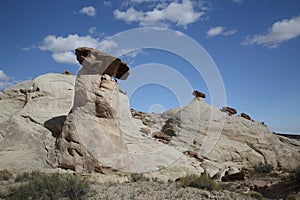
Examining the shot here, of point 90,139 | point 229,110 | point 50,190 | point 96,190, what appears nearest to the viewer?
point 50,190

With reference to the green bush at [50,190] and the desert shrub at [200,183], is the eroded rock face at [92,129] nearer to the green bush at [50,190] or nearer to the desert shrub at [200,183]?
the desert shrub at [200,183]

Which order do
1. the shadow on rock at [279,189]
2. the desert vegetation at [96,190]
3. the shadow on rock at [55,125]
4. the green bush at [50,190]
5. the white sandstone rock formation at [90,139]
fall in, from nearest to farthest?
the green bush at [50,190] → the desert vegetation at [96,190] → the shadow on rock at [279,189] → the white sandstone rock formation at [90,139] → the shadow on rock at [55,125]

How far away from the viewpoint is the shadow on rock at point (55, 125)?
13052 mm

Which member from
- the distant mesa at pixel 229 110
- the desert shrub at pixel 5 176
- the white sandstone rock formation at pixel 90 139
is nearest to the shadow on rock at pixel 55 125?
the white sandstone rock formation at pixel 90 139

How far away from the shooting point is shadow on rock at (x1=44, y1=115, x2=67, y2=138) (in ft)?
42.8

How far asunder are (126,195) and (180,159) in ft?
27.4

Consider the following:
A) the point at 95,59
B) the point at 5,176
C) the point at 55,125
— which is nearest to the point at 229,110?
the point at 95,59

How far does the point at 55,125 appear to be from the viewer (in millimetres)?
13289

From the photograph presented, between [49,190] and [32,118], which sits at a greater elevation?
[32,118]

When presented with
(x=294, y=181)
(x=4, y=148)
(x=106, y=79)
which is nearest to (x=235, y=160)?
(x=294, y=181)

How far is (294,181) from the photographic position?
12.1m

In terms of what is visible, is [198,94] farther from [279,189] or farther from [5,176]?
[5,176]

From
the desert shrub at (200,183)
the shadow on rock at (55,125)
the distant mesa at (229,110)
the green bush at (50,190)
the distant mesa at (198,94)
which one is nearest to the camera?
the green bush at (50,190)

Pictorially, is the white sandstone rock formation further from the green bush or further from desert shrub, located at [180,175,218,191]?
the green bush
